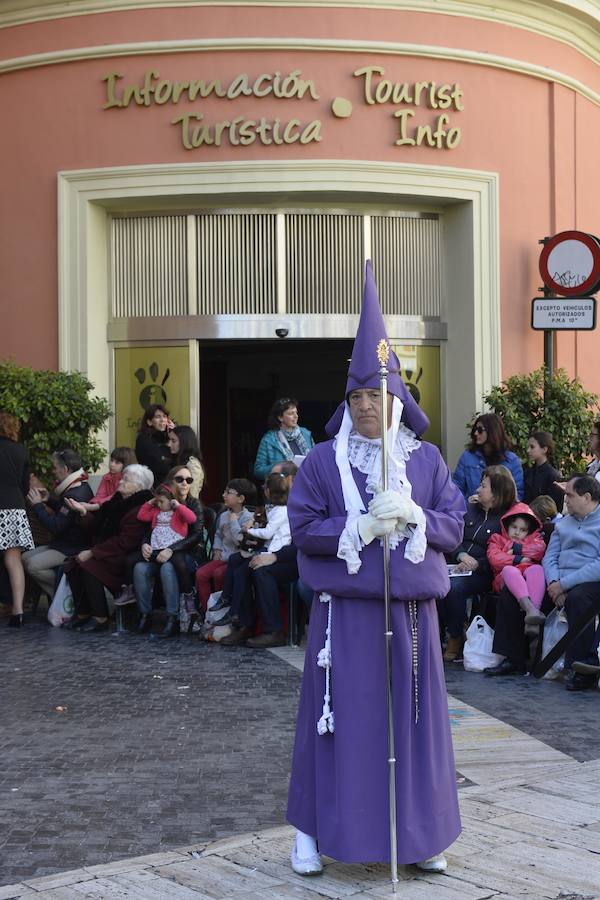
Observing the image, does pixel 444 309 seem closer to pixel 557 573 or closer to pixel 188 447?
pixel 188 447

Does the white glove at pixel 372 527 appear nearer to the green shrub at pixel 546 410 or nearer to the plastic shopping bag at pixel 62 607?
the plastic shopping bag at pixel 62 607

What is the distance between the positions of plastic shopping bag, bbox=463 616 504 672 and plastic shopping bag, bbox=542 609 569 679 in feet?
1.27

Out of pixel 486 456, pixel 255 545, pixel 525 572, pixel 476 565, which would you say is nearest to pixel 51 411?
pixel 255 545

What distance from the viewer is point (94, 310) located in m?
12.8

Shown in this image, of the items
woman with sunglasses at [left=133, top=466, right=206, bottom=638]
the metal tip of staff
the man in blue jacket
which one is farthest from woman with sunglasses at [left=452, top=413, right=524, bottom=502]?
the metal tip of staff

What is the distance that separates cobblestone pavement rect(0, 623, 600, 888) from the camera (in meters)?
5.25

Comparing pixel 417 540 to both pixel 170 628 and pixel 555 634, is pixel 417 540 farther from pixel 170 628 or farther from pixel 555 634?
pixel 170 628

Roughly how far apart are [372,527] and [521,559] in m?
4.78

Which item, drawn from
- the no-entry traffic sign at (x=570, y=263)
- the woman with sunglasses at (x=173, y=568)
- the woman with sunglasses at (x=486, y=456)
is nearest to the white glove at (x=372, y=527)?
the woman with sunglasses at (x=173, y=568)

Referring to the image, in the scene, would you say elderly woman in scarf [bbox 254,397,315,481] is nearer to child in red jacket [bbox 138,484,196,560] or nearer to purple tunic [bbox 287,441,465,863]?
child in red jacket [bbox 138,484,196,560]

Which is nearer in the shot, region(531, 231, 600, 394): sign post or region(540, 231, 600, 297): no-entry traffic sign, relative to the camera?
region(531, 231, 600, 394): sign post

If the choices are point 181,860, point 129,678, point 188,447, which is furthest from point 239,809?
point 188,447

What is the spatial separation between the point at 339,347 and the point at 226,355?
2.51 m

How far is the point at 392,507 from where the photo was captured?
4.54m
